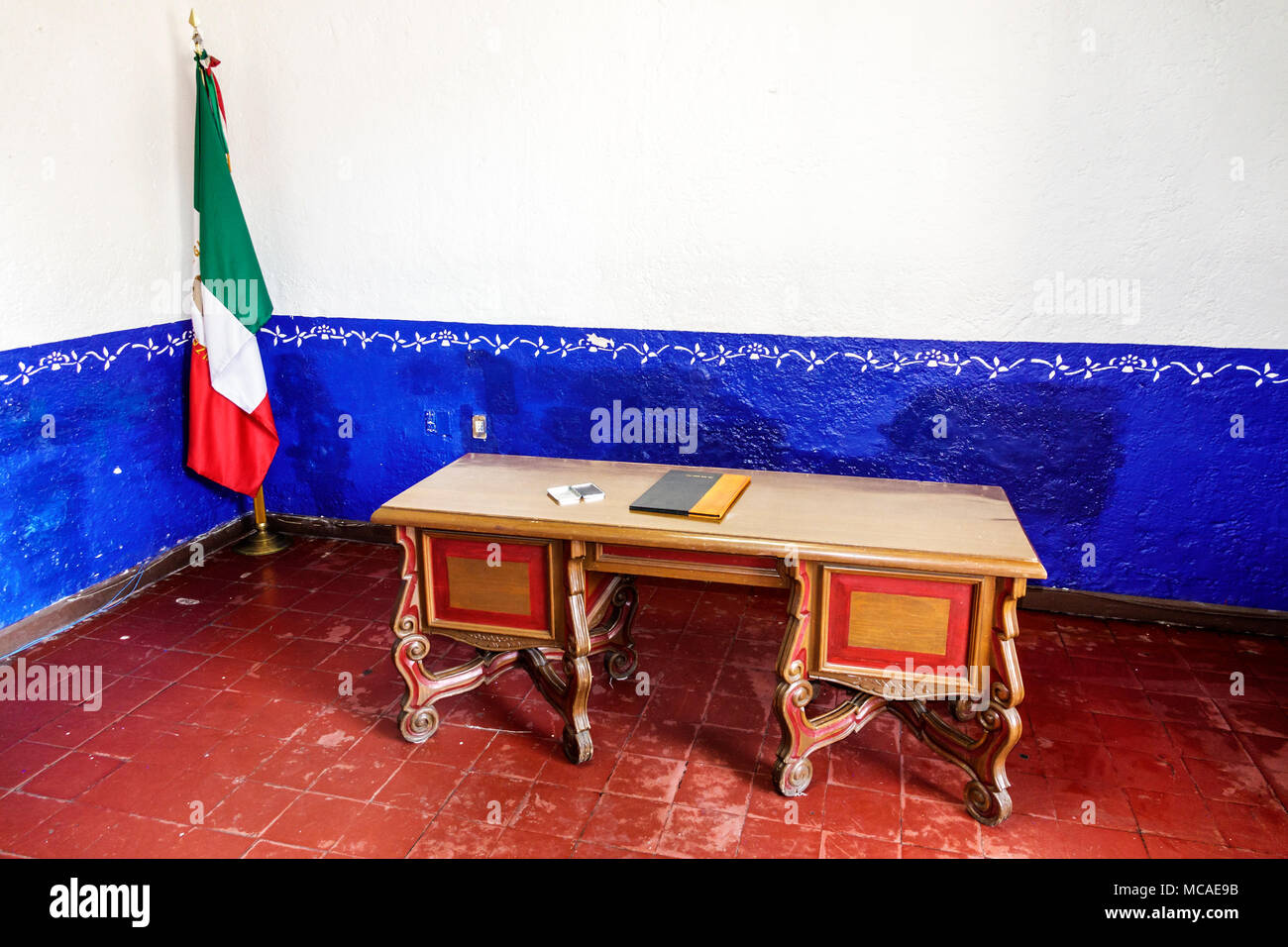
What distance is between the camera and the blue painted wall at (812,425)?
3.80 metres

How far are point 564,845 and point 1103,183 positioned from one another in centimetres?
326

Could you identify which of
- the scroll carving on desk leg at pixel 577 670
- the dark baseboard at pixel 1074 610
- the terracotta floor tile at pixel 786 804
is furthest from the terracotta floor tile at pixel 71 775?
the terracotta floor tile at pixel 786 804

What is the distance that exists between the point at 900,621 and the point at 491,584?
131 centimetres

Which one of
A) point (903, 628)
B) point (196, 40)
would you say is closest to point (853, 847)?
point (903, 628)

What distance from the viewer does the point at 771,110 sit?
12.9ft

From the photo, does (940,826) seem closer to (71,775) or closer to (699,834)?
(699,834)

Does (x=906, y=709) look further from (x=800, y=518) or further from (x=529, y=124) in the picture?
(x=529, y=124)

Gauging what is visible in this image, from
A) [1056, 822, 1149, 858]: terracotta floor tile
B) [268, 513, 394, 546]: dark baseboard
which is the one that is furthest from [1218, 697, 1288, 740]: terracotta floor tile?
[268, 513, 394, 546]: dark baseboard

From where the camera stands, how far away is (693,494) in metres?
3.07

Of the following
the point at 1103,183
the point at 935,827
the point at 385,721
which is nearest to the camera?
the point at 935,827

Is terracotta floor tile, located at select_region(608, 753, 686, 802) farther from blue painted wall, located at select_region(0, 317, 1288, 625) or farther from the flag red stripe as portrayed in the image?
the flag red stripe

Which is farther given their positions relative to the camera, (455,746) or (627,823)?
(455,746)

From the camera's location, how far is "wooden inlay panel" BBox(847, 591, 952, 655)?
2.66m
